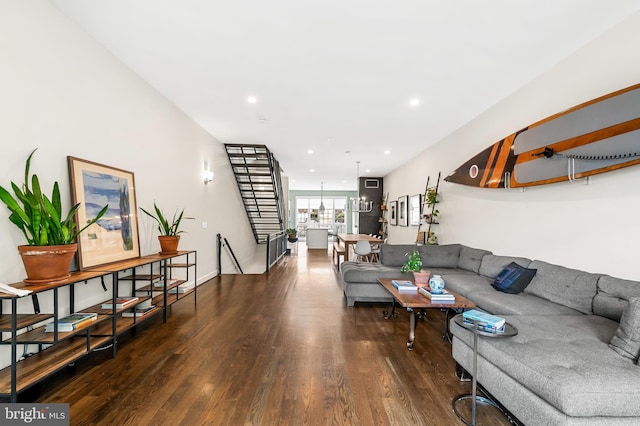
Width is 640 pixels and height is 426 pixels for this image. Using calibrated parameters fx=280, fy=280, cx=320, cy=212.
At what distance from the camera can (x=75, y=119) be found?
2643 millimetres

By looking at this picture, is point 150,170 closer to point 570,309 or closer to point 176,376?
point 176,376

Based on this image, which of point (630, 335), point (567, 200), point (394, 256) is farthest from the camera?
point (394, 256)

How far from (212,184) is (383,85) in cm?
396

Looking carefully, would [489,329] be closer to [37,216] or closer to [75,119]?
[37,216]

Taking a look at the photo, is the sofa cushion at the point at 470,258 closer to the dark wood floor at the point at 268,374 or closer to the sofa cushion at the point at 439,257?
the sofa cushion at the point at 439,257

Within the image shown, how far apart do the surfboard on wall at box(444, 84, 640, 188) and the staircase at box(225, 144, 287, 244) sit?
4819 millimetres

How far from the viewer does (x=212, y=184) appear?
5.89 metres

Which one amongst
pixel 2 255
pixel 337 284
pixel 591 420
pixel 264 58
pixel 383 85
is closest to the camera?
pixel 591 420

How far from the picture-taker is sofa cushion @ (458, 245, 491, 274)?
4.31m

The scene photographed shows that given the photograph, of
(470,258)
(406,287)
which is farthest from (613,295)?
(470,258)

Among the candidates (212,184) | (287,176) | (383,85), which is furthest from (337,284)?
(287,176)

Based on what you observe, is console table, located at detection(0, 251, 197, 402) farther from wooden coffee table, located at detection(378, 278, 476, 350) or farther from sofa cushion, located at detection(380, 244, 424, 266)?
sofa cushion, located at detection(380, 244, 424, 266)

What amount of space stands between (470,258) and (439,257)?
19.0 inches

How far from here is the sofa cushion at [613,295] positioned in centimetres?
230
